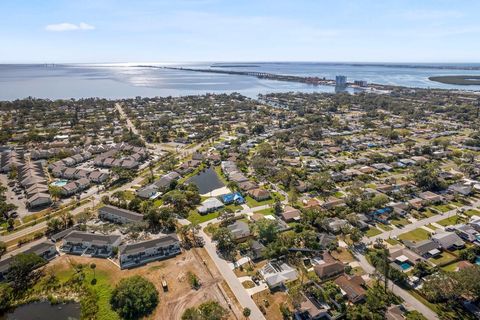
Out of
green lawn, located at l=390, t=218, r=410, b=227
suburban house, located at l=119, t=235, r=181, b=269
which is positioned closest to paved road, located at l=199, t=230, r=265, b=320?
suburban house, located at l=119, t=235, r=181, b=269

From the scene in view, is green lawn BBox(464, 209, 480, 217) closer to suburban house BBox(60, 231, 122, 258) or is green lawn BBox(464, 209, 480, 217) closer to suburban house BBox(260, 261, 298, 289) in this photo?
suburban house BBox(260, 261, 298, 289)

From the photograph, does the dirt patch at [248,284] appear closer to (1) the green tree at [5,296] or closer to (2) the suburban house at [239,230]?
(2) the suburban house at [239,230]

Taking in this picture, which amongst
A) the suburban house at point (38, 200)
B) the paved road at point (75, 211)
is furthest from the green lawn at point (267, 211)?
the suburban house at point (38, 200)

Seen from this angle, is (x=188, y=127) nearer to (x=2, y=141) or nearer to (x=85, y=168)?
(x=85, y=168)

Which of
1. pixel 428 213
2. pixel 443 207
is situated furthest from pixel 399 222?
pixel 443 207

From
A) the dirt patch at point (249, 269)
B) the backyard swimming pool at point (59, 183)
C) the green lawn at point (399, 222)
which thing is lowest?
the dirt patch at point (249, 269)

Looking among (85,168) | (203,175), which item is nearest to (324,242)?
(203,175)
